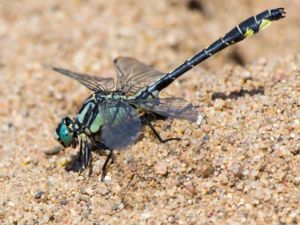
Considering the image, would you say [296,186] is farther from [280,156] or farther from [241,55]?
[241,55]

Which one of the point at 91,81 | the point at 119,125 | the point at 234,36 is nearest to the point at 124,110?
the point at 119,125

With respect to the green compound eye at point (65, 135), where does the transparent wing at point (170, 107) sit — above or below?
below

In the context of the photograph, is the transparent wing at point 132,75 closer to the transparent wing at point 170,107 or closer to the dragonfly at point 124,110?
the dragonfly at point 124,110

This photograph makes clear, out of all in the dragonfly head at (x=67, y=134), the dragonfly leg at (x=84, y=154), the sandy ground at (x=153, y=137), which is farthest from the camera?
the dragonfly head at (x=67, y=134)

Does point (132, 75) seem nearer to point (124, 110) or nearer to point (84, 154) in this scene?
point (124, 110)

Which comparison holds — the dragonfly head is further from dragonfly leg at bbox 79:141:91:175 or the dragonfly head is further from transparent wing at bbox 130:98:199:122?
transparent wing at bbox 130:98:199:122

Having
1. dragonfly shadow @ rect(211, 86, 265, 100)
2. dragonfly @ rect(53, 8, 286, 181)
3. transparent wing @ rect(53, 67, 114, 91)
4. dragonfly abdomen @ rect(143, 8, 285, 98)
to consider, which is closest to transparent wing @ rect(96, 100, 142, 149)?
dragonfly @ rect(53, 8, 286, 181)

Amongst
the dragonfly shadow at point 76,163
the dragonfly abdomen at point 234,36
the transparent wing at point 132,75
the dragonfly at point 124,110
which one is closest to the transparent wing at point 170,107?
the dragonfly at point 124,110

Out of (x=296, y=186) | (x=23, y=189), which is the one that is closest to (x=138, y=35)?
(x=23, y=189)

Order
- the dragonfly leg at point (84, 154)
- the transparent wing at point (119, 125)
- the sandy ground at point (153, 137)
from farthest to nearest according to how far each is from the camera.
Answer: the dragonfly leg at point (84, 154) → the transparent wing at point (119, 125) → the sandy ground at point (153, 137)
